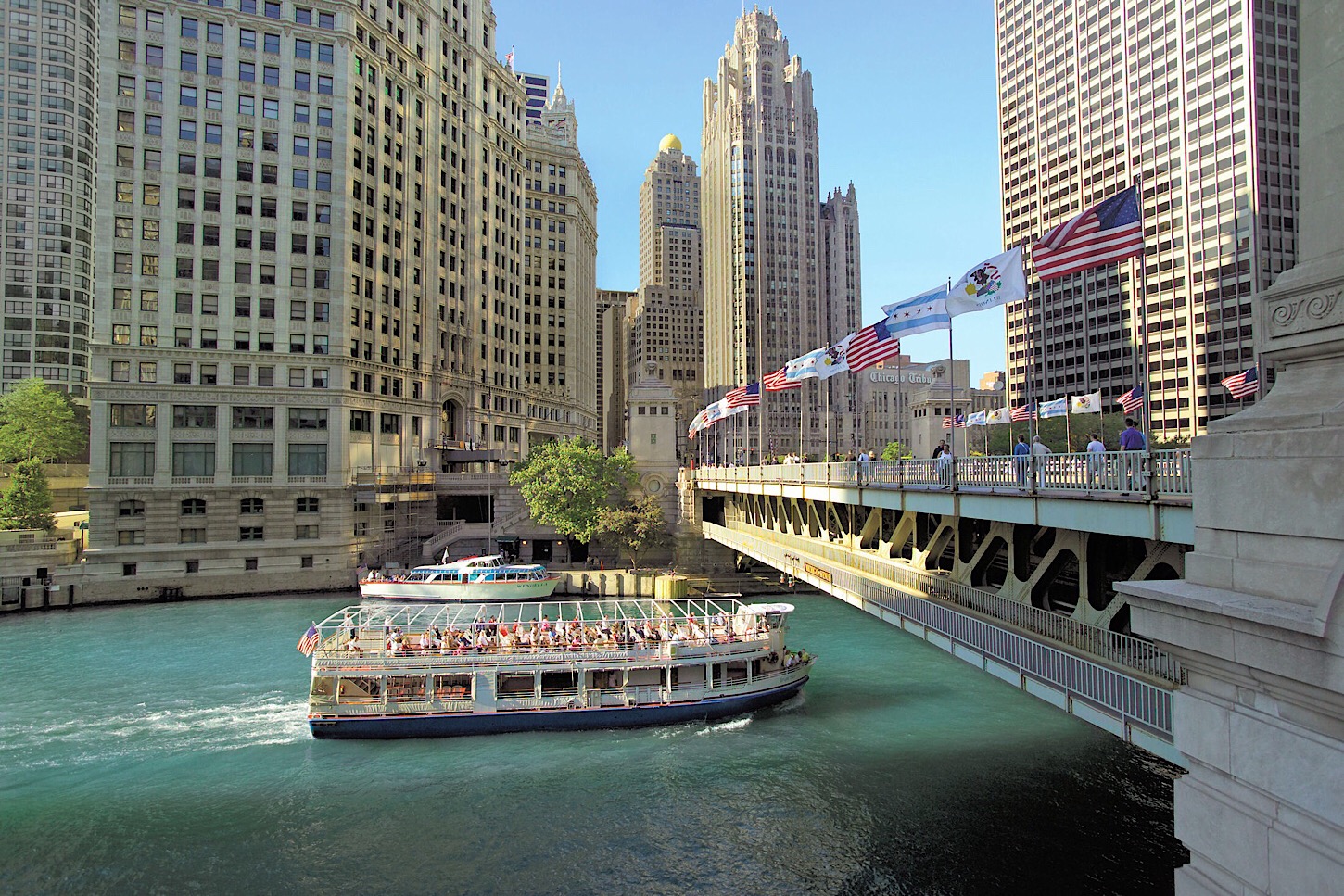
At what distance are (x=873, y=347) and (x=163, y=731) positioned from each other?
112 ft

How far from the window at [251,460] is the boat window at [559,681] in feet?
136

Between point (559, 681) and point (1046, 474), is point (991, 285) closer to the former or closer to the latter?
point (1046, 474)

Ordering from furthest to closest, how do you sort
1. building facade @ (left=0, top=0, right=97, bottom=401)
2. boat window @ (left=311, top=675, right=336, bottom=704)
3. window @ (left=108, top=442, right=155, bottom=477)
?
building facade @ (left=0, top=0, right=97, bottom=401) → window @ (left=108, top=442, right=155, bottom=477) → boat window @ (left=311, top=675, right=336, bottom=704)

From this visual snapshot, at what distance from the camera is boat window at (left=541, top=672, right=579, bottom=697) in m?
35.3

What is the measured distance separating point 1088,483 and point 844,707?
68.4ft

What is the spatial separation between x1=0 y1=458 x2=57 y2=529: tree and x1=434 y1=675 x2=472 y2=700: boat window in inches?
2196

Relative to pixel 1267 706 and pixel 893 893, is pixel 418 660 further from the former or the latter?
pixel 1267 706

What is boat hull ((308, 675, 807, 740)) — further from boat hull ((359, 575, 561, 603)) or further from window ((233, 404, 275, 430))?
window ((233, 404, 275, 430))

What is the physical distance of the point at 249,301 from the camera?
65188 mm

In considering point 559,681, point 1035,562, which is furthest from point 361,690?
point 1035,562

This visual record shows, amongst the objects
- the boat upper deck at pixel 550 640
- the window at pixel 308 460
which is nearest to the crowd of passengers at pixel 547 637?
the boat upper deck at pixel 550 640

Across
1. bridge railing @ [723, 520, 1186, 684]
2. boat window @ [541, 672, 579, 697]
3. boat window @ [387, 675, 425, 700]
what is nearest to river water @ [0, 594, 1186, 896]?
boat window @ [387, 675, 425, 700]

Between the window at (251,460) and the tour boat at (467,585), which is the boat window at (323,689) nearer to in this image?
the tour boat at (467,585)

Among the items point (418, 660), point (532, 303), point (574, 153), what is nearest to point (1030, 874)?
point (418, 660)
